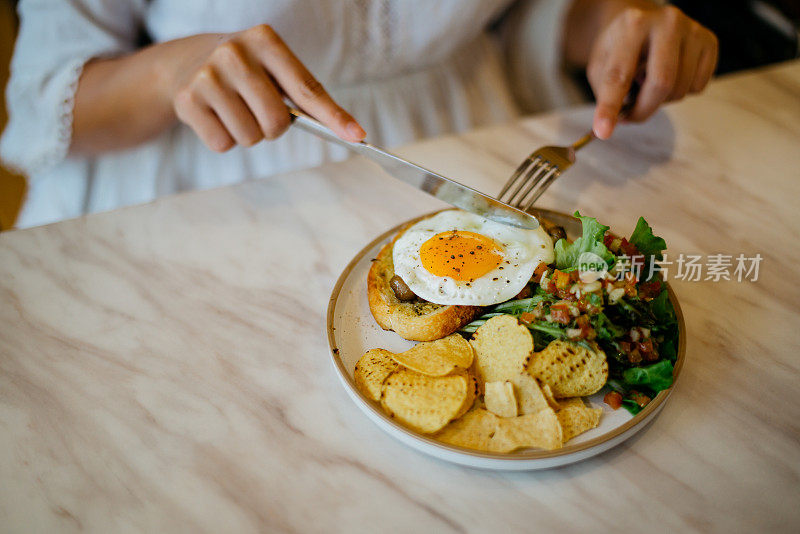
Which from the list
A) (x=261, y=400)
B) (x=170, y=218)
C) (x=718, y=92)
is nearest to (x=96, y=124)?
(x=170, y=218)

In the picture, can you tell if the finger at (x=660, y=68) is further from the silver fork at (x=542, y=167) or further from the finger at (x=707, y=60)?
the silver fork at (x=542, y=167)

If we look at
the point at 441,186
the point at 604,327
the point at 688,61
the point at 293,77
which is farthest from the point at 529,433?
the point at 688,61

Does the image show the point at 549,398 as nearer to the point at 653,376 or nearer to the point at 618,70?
the point at 653,376

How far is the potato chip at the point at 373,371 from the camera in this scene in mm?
1146

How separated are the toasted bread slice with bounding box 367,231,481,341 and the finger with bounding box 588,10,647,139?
73 centimetres

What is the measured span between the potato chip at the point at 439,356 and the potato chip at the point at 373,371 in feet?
0.06

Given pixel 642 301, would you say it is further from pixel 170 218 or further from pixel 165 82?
pixel 165 82

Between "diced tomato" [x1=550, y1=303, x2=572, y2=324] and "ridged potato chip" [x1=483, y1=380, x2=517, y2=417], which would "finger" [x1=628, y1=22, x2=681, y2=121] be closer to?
"diced tomato" [x1=550, y1=303, x2=572, y2=324]

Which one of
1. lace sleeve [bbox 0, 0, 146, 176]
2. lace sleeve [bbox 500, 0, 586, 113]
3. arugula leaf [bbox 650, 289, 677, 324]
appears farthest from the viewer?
lace sleeve [bbox 500, 0, 586, 113]

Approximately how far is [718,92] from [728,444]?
160 cm

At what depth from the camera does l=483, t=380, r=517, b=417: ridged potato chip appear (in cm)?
110

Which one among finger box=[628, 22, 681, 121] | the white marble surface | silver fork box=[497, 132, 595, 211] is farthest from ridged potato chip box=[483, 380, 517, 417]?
finger box=[628, 22, 681, 121]

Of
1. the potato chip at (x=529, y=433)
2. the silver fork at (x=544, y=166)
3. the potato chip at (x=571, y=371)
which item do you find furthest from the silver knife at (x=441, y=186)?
the potato chip at (x=529, y=433)

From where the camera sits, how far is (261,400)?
1257 millimetres
